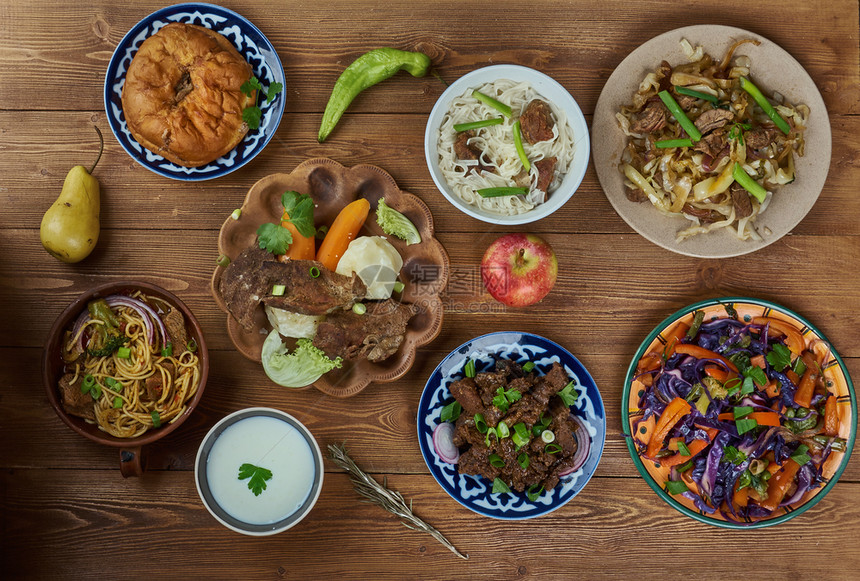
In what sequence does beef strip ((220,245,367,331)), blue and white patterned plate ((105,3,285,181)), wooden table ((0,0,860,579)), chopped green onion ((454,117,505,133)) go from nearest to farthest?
beef strip ((220,245,367,331)) → chopped green onion ((454,117,505,133)) → blue and white patterned plate ((105,3,285,181)) → wooden table ((0,0,860,579))

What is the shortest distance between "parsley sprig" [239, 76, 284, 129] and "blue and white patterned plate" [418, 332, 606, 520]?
4.75 ft

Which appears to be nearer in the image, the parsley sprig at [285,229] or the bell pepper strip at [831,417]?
the parsley sprig at [285,229]

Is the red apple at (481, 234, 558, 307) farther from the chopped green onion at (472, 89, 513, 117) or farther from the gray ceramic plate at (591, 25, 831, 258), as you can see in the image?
the chopped green onion at (472, 89, 513, 117)

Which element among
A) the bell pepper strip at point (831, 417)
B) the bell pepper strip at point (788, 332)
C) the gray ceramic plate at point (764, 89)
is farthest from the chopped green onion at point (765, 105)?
the bell pepper strip at point (831, 417)

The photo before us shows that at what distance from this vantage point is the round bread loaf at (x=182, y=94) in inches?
104

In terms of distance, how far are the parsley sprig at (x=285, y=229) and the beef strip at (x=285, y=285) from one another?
0.05 m

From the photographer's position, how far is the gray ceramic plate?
2.71m

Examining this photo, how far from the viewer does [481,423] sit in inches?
108

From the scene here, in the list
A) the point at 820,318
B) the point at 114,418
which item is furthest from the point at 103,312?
the point at 820,318

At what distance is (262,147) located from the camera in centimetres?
277

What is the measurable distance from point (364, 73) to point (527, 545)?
2.52 metres

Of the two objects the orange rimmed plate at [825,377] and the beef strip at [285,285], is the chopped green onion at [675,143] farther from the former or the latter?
the beef strip at [285,285]

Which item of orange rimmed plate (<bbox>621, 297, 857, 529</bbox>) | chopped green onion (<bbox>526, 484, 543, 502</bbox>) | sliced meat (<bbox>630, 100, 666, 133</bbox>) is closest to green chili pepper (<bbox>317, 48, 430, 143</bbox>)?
sliced meat (<bbox>630, 100, 666, 133</bbox>)

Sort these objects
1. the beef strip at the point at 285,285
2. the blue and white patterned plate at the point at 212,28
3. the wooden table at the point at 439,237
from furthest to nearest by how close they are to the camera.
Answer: the wooden table at the point at 439,237 < the blue and white patterned plate at the point at 212,28 < the beef strip at the point at 285,285
